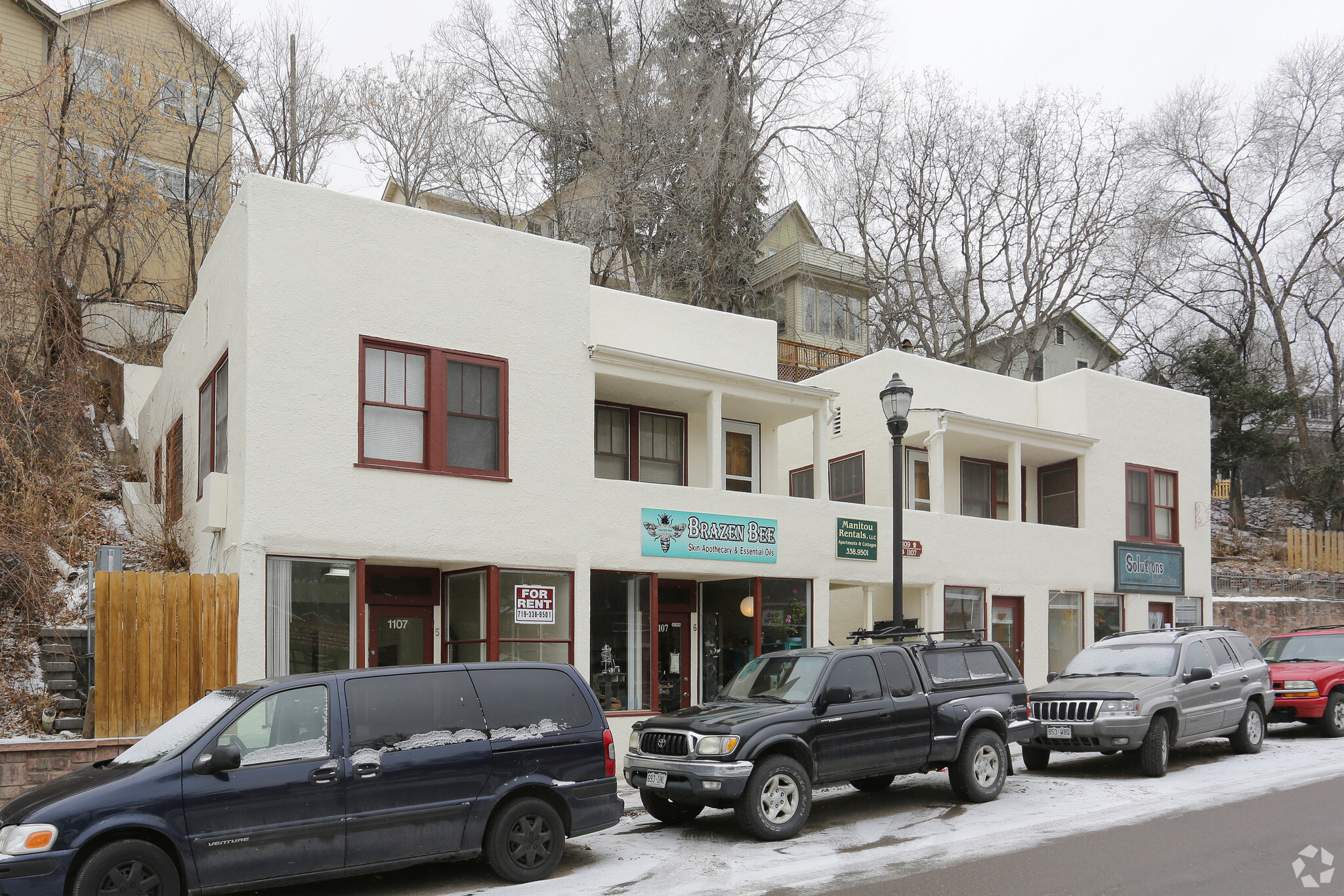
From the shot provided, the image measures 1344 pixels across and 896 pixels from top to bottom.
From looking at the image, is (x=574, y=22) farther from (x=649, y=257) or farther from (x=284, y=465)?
(x=284, y=465)

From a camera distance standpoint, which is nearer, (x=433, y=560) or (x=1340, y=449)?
(x=433, y=560)

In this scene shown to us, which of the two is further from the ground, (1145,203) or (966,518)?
(1145,203)

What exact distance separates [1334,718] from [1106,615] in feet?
18.8

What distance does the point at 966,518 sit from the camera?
64.4ft

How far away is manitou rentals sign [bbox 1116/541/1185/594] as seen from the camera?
2198 centimetres

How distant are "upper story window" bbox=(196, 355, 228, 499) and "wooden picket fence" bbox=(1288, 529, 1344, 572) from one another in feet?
104

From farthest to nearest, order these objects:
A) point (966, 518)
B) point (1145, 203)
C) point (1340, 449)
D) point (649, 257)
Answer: point (1340, 449) → point (1145, 203) → point (649, 257) → point (966, 518)

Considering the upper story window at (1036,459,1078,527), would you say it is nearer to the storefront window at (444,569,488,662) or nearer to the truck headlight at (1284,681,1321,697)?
the truck headlight at (1284,681,1321,697)

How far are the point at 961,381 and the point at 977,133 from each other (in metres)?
15.0

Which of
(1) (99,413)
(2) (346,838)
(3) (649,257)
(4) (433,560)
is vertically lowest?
(2) (346,838)

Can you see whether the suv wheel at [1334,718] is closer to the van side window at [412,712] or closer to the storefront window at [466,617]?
the storefront window at [466,617]

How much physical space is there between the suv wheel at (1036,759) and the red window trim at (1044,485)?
340 inches

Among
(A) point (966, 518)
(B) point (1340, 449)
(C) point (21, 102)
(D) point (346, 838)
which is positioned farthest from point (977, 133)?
(D) point (346, 838)

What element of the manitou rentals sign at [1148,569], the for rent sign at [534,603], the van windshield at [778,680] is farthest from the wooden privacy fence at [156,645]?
the manitou rentals sign at [1148,569]
